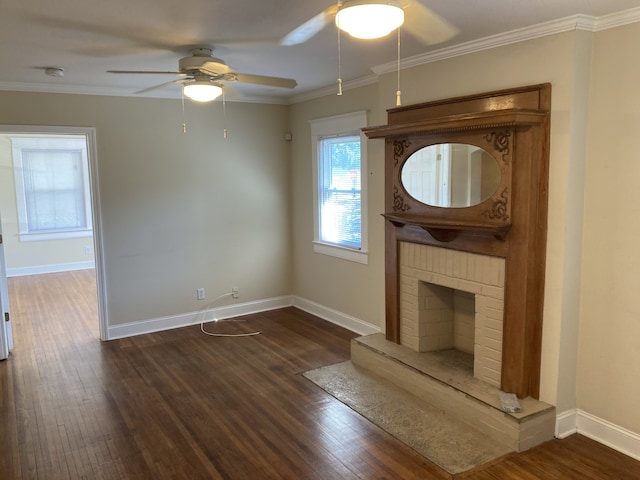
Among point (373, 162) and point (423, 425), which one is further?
point (373, 162)

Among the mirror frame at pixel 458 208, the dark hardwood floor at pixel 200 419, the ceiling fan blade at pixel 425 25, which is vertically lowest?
the dark hardwood floor at pixel 200 419

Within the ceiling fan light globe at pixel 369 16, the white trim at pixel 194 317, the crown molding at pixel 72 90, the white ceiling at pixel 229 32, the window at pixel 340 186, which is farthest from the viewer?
the white trim at pixel 194 317

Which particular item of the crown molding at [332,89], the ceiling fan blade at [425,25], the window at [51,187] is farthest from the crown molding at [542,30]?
the window at [51,187]

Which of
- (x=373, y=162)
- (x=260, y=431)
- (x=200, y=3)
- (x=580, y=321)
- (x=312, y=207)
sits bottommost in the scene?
(x=260, y=431)

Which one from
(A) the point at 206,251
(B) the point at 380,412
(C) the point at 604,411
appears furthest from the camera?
(A) the point at 206,251

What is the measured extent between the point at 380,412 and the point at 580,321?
143 cm

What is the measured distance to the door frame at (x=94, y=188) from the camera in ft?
15.0

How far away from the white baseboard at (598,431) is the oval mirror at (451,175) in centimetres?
149

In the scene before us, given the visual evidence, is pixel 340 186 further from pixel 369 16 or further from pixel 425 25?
pixel 369 16

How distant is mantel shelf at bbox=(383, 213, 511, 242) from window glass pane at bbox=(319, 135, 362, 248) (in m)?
1.16

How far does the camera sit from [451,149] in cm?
349

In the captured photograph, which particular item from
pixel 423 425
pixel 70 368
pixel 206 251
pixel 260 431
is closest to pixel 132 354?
pixel 70 368

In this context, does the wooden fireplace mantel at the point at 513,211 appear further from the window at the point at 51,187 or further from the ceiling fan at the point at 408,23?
the window at the point at 51,187

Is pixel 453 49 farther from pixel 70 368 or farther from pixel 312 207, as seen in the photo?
pixel 70 368
